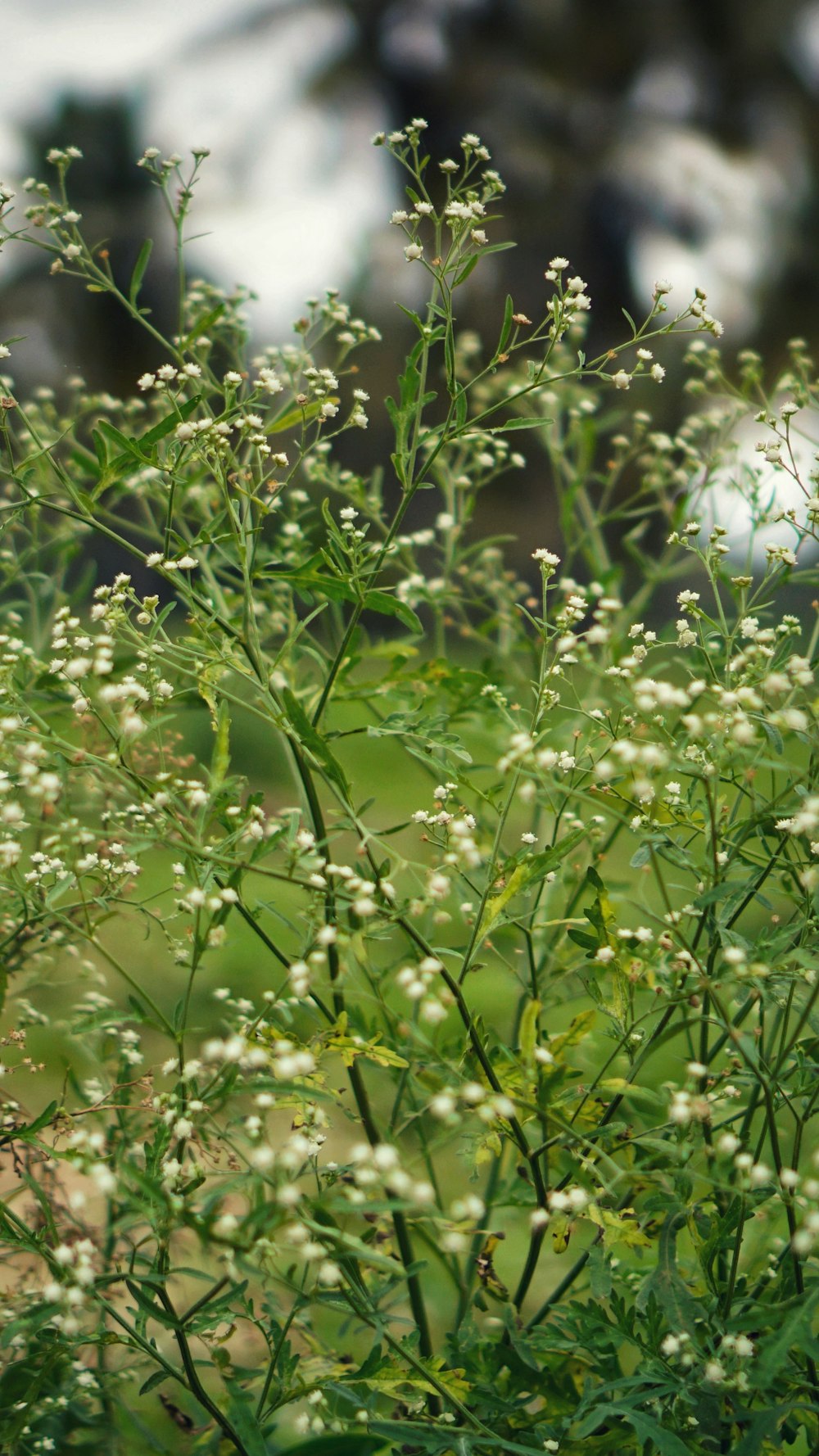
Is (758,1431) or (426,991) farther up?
(426,991)

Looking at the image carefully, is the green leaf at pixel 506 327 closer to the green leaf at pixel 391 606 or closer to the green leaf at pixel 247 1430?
the green leaf at pixel 391 606

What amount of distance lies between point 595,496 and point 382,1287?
16.2 feet

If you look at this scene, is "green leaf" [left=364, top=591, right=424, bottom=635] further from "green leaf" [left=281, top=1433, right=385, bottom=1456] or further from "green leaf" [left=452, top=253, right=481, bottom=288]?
"green leaf" [left=281, top=1433, right=385, bottom=1456]

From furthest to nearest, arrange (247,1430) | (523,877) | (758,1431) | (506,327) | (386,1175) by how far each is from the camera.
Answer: (506,327) < (523,877) < (247,1430) < (758,1431) < (386,1175)

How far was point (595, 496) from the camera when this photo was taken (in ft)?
18.7

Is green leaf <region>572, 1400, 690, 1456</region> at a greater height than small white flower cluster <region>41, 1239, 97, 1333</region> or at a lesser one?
lesser

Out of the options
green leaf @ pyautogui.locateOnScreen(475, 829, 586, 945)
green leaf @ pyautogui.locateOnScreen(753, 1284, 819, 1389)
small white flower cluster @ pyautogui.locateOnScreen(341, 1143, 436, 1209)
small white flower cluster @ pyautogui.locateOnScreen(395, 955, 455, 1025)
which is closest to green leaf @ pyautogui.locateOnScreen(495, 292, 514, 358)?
green leaf @ pyautogui.locateOnScreen(475, 829, 586, 945)

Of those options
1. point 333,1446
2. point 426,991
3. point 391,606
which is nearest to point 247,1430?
point 333,1446

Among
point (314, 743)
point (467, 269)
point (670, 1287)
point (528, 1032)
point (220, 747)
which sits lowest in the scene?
point (670, 1287)

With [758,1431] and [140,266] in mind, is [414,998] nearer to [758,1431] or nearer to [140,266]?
[758,1431]

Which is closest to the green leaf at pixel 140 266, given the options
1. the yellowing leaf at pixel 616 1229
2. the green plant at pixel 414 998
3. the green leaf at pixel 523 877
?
the green plant at pixel 414 998

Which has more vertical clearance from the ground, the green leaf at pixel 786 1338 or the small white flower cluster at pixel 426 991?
the small white flower cluster at pixel 426 991

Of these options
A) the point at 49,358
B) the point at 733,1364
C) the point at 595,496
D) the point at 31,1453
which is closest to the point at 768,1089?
the point at 733,1364

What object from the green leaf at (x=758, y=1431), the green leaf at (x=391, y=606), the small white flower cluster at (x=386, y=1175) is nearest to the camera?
the small white flower cluster at (x=386, y=1175)
